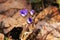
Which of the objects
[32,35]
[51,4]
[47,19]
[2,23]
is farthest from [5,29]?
[51,4]

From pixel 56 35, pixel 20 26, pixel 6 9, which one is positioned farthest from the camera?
pixel 6 9

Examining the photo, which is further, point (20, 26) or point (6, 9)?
point (6, 9)

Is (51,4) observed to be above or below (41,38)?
above

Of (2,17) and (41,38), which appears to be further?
(2,17)

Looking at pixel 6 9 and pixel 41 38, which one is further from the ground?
pixel 6 9

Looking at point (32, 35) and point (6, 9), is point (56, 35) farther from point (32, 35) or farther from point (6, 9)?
point (6, 9)

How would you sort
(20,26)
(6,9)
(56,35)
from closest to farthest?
(56,35), (20,26), (6,9)

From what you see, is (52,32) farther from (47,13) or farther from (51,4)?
(51,4)

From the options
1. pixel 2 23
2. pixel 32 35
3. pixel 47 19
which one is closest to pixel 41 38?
pixel 32 35
